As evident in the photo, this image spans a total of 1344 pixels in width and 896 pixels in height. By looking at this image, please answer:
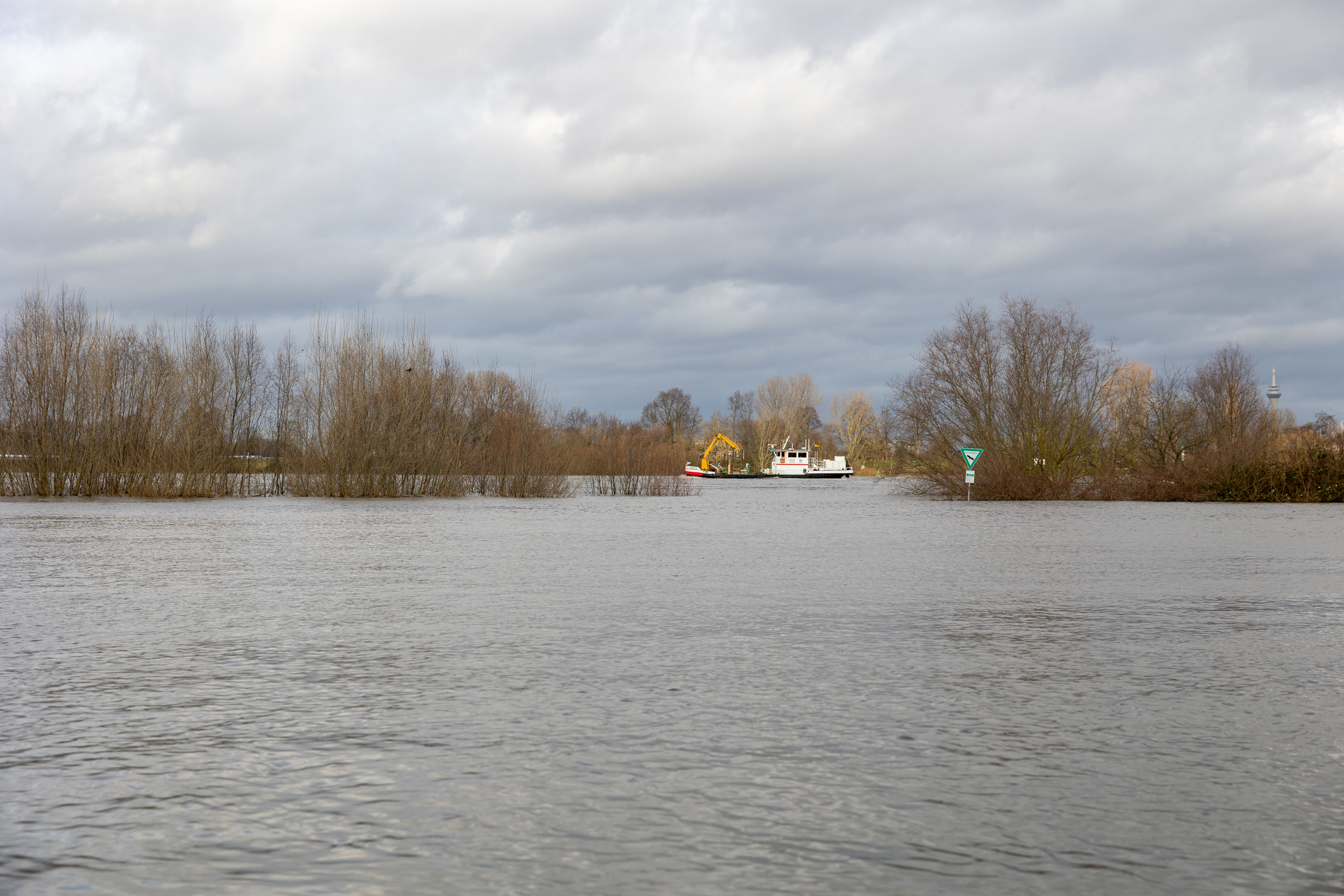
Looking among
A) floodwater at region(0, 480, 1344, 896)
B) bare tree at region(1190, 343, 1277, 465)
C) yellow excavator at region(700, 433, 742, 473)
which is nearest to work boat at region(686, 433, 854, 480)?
yellow excavator at region(700, 433, 742, 473)

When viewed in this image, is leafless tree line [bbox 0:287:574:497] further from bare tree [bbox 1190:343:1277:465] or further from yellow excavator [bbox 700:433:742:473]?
yellow excavator [bbox 700:433:742:473]

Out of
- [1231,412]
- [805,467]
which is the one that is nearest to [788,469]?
[805,467]

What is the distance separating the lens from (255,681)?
6.62 metres

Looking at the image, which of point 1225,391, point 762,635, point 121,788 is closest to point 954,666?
point 762,635

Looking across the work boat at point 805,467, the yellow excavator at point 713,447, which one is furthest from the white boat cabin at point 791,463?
the yellow excavator at point 713,447

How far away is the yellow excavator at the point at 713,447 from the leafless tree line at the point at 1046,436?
66.0m

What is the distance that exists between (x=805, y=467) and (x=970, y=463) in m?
61.6

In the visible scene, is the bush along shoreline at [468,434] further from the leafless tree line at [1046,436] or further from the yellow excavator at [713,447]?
the yellow excavator at [713,447]

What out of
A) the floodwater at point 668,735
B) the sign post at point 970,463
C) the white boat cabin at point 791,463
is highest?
the white boat cabin at point 791,463

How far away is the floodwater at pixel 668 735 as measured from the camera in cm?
362

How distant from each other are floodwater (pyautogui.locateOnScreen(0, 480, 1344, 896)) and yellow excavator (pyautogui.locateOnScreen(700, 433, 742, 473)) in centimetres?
10064

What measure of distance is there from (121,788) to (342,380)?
37556 mm

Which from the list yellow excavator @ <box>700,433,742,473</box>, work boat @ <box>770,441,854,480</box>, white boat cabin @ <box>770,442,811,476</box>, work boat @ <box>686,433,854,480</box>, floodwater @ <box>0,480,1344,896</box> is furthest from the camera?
yellow excavator @ <box>700,433,742,473</box>

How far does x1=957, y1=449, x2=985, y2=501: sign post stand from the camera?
1655 inches
